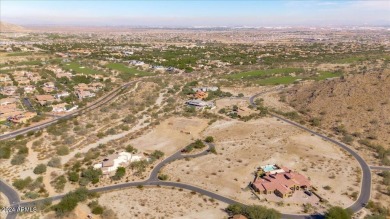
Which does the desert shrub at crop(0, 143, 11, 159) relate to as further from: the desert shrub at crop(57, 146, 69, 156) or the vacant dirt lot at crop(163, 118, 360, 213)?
the vacant dirt lot at crop(163, 118, 360, 213)

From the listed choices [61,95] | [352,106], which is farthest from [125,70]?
[352,106]

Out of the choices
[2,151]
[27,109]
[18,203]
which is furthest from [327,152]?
[27,109]

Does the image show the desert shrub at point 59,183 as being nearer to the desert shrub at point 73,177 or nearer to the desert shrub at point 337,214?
the desert shrub at point 73,177

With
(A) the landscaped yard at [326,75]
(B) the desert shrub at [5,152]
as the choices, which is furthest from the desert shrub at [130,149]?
Answer: (A) the landscaped yard at [326,75]

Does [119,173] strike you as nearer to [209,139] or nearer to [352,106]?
[209,139]

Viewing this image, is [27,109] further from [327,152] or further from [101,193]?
[327,152]

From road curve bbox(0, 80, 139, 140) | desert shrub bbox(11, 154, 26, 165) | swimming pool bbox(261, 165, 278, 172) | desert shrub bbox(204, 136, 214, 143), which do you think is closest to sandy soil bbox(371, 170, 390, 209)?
swimming pool bbox(261, 165, 278, 172)
